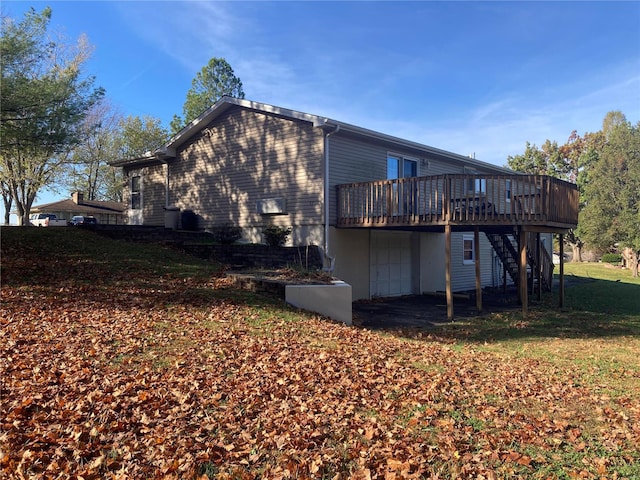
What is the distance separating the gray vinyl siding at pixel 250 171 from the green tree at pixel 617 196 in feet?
85.0

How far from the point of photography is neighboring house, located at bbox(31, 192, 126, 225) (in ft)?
125

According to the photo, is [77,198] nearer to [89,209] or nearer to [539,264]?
[89,209]

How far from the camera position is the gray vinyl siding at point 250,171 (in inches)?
520

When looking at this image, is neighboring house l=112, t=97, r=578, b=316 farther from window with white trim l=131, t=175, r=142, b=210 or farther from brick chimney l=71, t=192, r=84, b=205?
brick chimney l=71, t=192, r=84, b=205

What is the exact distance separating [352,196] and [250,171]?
4.10m

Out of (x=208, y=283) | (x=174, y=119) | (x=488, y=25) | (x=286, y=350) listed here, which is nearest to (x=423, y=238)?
(x=488, y=25)

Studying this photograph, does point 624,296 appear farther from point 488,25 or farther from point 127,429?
point 127,429

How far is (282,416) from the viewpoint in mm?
4105

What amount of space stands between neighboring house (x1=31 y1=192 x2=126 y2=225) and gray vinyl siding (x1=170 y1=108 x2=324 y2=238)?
2425 centimetres

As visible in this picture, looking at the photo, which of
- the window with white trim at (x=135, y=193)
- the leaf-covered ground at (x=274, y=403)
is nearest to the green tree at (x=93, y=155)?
the window with white trim at (x=135, y=193)

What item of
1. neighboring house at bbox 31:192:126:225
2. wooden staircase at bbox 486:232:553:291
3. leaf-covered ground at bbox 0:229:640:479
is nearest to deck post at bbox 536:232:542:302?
wooden staircase at bbox 486:232:553:291

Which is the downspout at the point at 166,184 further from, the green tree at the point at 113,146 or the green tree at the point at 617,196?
the green tree at the point at 617,196

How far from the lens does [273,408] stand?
4285 mm

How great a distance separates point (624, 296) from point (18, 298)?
64.4 ft
